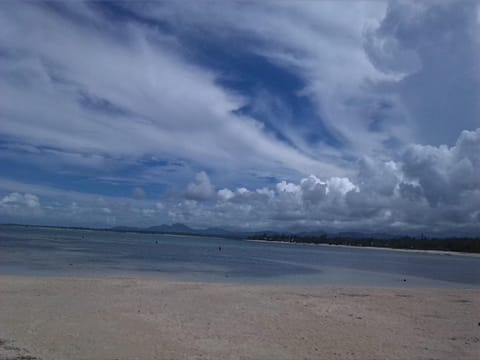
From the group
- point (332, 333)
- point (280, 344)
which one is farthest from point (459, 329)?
point (280, 344)

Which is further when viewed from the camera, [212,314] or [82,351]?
[212,314]

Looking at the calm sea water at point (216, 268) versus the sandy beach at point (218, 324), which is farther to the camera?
the calm sea water at point (216, 268)

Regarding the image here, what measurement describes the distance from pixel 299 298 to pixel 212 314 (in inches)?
240

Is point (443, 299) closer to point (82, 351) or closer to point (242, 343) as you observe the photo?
point (242, 343)

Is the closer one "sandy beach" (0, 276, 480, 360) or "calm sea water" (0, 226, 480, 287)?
"sandy beach" (0, 276, 480, 360)

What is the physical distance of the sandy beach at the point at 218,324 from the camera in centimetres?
1072

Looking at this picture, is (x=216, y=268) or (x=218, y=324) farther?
(x=216, y=268)

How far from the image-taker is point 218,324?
45.6 ft

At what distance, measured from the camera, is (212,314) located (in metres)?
15.6

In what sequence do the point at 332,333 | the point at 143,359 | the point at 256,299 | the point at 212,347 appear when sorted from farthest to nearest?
the point at 256,299 → the point at 332,333 → the point at 212,347 → the point at 143,359

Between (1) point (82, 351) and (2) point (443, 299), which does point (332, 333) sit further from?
(2) point (443, 299)

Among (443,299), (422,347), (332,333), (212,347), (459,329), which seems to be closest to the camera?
(212,347)

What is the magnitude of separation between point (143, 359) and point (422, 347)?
7.22m

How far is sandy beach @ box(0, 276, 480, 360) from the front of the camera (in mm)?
10719
